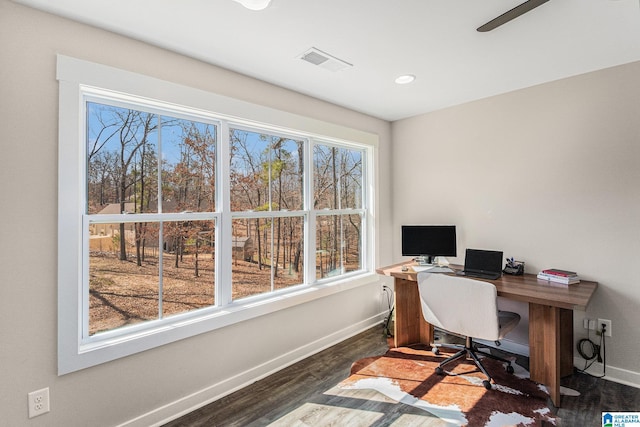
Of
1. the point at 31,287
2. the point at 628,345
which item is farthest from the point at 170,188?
the point at 628,345

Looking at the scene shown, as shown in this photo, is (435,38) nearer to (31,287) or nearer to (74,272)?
(74,272)

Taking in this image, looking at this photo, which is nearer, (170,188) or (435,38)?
(435,38)

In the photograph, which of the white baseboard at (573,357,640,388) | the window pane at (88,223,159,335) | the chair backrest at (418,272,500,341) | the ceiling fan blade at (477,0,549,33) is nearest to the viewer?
the ceiling fan blade at (477,0,549,33)

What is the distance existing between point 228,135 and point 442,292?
2.11m

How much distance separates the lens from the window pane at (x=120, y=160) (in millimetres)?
1925

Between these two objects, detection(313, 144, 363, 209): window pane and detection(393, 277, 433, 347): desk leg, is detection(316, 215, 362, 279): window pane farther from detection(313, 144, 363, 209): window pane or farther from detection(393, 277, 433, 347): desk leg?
detection(393, 277, 433, 347): desk leg

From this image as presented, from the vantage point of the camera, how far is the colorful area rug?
6.75ft

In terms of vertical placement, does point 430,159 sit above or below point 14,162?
above

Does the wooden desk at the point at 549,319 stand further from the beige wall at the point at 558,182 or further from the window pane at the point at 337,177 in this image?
the window pane at the point at 337,177

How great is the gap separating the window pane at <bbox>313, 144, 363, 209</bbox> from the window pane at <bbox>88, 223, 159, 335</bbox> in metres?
1.62

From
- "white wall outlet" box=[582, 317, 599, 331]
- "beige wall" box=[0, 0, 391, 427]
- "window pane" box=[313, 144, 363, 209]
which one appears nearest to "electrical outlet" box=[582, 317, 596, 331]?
"white wall outlet" box=[582, 317, 599, 331]

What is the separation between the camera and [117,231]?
6.57 feet

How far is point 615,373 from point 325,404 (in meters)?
2.35

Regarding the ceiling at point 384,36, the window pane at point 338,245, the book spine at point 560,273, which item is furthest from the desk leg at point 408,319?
the ceiling at point 384,36
